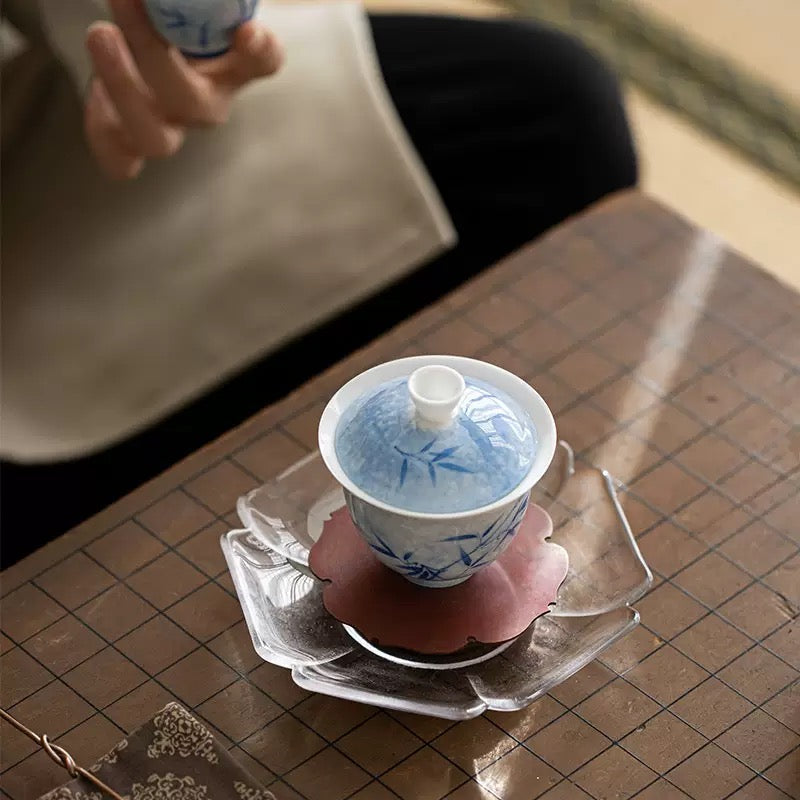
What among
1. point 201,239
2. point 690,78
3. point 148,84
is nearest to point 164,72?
point 148,84

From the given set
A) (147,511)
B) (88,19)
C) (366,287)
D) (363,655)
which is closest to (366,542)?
(363,655)

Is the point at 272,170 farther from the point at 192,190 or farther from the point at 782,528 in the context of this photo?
the point at 782,528

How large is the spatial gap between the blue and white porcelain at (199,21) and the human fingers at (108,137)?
114 mm

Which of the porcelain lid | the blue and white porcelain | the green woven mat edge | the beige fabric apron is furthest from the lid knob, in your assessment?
the green woven mat edge

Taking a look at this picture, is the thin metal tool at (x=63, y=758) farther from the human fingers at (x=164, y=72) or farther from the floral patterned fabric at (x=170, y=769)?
the human fingers at (x=164, y=72)

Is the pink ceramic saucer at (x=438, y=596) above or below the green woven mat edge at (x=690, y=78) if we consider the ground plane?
above

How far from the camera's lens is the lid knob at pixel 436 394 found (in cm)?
61

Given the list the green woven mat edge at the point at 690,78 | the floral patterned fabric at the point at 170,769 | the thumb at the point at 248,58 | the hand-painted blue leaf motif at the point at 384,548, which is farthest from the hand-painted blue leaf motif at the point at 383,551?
the green woven mat edge at the point at 690,78

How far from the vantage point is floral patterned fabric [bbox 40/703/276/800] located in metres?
0.64

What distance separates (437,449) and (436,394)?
0.03 m

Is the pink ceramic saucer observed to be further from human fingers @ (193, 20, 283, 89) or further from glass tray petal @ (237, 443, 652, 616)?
human fingers @ (193, 20, 283, 89)

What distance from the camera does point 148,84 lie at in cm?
92

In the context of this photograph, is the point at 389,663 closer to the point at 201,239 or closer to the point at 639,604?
the point at 639,604

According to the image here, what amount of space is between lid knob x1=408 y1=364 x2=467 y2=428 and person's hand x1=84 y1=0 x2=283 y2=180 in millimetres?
380
